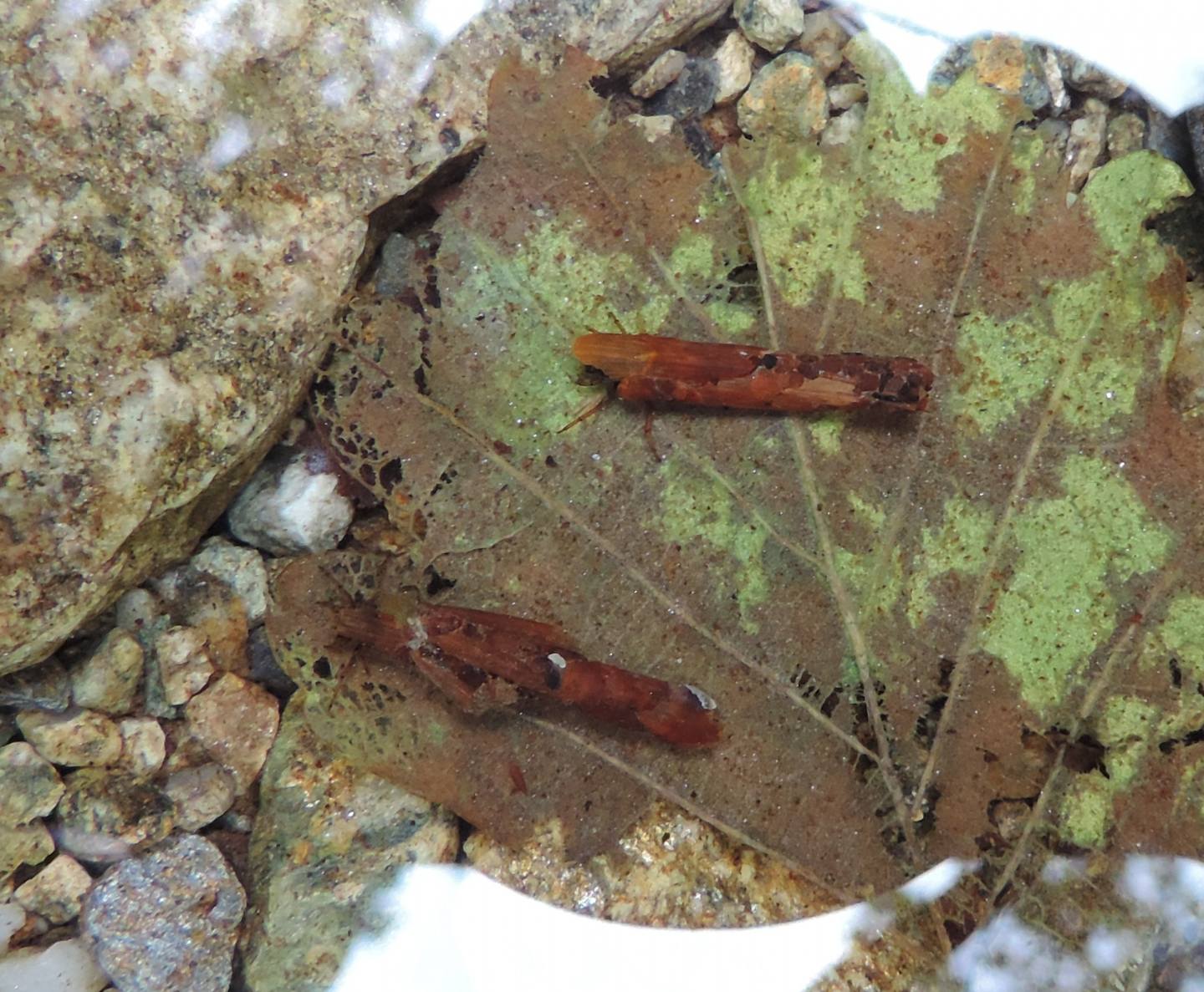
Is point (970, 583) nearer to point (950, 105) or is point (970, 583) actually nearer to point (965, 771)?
point (965, 771)

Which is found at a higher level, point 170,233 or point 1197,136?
point 1197,136

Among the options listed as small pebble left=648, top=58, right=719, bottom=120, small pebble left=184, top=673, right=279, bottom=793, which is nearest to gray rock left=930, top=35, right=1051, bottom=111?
small pebble left=648, top=58, right=719, bottom=120

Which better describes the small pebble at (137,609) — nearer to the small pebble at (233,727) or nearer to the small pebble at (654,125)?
Answer: the small pebble at (233,727)

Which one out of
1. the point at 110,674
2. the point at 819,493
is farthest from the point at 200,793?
the point at 819,493

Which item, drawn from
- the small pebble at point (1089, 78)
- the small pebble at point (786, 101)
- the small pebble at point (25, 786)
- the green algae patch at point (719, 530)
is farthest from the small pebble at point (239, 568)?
the small pebble at point (1089, 78)

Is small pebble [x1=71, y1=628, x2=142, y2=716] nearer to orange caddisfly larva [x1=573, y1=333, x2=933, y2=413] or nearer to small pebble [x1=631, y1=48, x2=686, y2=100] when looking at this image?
orange caddisfly larva [x1=573, y1=333, x2=933, y2=413]

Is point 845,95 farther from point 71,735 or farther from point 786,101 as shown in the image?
point 71,735
